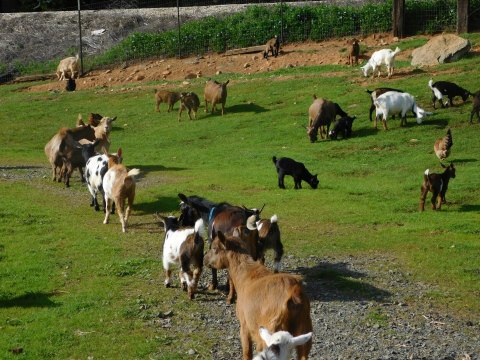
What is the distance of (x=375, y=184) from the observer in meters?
20.8

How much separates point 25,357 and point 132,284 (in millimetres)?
2964

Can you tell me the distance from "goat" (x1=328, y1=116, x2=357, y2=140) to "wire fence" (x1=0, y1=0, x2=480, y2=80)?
51.3 ft

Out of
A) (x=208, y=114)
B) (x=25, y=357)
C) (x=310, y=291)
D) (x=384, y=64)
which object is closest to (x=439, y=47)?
(x=384, y=64)

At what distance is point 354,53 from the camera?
36.2 metres

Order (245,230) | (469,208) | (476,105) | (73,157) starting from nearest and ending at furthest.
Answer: (245,230)
(469,208)
(73,157)
(476,105)

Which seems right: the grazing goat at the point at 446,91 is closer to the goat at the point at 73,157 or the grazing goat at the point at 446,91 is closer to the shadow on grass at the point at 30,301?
the goat at the point at 73,157

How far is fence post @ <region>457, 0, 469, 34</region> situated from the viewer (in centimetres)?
3872

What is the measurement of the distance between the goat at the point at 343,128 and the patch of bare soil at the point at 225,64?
1113cm

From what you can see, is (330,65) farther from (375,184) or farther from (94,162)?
(94,162)

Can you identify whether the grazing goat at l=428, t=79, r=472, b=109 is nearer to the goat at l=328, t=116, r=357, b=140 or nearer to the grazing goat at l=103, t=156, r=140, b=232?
the goat at l=328, t=116, r=357, b=140

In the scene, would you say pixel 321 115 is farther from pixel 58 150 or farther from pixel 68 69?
pixel 68 69

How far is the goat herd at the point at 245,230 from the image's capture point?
8539 millimetres

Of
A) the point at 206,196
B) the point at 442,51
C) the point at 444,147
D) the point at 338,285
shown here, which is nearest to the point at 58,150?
the point at 206,196

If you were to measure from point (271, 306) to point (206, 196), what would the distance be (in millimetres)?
10783
